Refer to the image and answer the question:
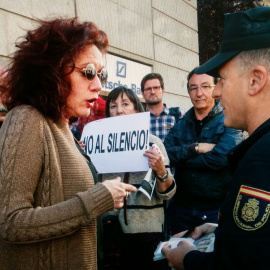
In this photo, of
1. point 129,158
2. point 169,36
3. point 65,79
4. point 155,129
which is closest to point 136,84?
point 169,36

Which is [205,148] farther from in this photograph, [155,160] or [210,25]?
[210,25]

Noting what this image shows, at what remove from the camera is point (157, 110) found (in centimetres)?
498

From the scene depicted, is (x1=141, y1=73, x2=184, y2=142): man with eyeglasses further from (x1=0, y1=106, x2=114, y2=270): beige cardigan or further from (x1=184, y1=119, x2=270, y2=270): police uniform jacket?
(x1=184, y1=119, x2=270, y2=270): police uniform jacket

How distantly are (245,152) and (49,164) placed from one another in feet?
2.90

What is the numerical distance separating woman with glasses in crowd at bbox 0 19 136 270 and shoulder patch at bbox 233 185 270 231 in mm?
660

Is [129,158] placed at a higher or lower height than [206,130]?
lower

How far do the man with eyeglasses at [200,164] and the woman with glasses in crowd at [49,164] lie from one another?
4.83ft

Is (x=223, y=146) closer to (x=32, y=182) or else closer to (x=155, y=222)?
(x=155, y=222)

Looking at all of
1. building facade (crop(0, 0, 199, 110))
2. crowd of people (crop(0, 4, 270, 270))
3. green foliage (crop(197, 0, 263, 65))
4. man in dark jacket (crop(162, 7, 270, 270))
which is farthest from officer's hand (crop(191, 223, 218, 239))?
green foliage (crop(197, 0, 263, 65))

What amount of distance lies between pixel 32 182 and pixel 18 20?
4.15 meters

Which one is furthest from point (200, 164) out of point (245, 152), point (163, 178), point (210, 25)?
point (210, 25)

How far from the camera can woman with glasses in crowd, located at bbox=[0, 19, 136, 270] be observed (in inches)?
57.4

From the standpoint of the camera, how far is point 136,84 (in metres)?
7.78

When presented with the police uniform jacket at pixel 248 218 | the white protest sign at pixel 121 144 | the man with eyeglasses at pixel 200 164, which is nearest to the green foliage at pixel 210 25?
the man with eyeglasses at pixel 200 164
